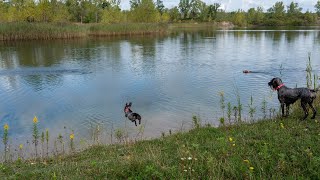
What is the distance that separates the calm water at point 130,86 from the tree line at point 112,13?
30.2m

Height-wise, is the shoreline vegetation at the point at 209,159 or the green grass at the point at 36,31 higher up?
the green grass at the point at 36,31

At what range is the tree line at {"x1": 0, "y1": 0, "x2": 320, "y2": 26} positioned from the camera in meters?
57.0

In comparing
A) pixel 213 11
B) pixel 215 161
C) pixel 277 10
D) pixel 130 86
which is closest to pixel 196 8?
pixel 213 11

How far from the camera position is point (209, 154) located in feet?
19.3

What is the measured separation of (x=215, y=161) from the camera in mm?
5562

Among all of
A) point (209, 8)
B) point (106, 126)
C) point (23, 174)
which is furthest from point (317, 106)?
point (209, 8)

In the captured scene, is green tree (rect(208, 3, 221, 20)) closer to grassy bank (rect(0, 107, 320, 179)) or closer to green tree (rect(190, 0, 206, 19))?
green tree (rect(190, 0, 206, 19))

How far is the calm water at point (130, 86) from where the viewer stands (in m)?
11.9

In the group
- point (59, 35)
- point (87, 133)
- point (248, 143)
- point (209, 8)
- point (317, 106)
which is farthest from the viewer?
point (209, 8)

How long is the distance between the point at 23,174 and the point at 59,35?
43.3m

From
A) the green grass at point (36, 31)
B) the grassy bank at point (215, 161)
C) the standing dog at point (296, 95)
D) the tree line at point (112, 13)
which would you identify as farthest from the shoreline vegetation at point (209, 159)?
the tree line at point (112, 13)

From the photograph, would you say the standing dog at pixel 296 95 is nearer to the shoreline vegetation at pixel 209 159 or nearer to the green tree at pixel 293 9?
the shoreline vegetation at pixel 209 159

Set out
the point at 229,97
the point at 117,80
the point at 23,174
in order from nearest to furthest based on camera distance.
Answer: the point at 23,174 → the point at 229,97 → the point at 117,80

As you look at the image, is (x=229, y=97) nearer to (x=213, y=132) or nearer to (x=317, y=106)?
(x=317, y=106)
